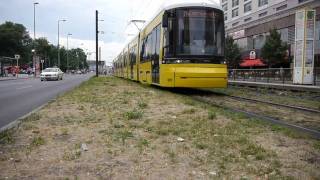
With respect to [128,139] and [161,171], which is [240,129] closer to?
[128,139]

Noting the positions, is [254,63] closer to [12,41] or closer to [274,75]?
[274,75]

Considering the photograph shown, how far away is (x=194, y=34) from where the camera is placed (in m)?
17.4

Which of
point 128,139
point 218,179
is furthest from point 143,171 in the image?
point 128,139

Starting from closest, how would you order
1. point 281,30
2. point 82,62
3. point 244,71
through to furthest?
point 244,71 < point 281,30 < point 82,62

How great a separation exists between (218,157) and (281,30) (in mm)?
60583

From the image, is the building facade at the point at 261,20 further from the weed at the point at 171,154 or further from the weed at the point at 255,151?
the weed at the point at 171,154

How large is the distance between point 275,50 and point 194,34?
40081mm

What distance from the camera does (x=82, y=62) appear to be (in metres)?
196

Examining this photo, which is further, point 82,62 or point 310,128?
point 82,62

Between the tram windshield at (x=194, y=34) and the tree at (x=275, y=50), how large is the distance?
1545 inches

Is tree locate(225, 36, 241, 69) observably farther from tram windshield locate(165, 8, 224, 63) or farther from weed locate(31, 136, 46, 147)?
weed locate(31, 136, 46, 147)

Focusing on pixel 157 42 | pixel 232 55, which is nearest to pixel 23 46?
pixel 232 55

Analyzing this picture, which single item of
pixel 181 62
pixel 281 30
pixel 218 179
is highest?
pixel 281 30

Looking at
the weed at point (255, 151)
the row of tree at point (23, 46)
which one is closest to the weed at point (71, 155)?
the weed at point (255, 151)
